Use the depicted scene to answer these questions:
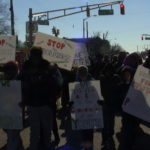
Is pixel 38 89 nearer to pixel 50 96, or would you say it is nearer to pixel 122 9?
pixel 50 96

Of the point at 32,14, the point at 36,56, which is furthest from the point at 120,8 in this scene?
the point at 36,56

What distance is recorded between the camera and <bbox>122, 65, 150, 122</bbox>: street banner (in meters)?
7.61

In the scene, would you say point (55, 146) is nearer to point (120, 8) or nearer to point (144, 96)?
point (144, 96)

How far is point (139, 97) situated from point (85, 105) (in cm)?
92

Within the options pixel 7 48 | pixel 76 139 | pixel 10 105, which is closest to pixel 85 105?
pixel 10 105

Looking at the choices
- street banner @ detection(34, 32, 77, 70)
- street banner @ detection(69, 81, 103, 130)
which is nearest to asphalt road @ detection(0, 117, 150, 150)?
street banner @ detection(69, 81, 103, 130)

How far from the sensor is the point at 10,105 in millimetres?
7508

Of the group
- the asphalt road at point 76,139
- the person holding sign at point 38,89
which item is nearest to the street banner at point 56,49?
the asphalt road at point 76,139

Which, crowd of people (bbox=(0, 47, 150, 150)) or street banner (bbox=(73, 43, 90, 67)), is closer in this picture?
crowd of people (bbox=(0, 47, 150, 150))

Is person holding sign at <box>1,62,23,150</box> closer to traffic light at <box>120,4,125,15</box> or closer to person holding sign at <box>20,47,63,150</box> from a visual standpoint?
person holding sign at <box>20,47,63,150</box>

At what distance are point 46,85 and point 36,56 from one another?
Answer: 476 millimetres

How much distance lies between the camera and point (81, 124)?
772 cm

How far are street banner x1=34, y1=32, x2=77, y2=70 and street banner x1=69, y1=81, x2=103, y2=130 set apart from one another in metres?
1.35

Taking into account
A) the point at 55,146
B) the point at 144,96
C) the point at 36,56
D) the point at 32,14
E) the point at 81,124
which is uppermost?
the point at 32,14
